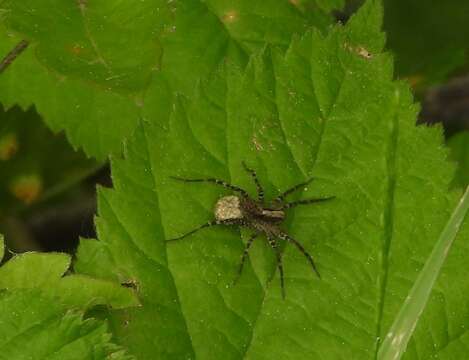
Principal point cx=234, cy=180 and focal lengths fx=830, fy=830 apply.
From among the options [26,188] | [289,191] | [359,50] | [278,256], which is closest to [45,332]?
[278,256]

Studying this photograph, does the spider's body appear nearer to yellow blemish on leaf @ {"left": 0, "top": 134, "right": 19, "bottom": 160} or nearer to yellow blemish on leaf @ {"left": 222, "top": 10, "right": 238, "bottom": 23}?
yellow blemish on leaf @ {"left": 222, "top": 10, "right": 238, "bottom": 23}

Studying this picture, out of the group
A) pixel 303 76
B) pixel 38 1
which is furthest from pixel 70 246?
pixel 303 76

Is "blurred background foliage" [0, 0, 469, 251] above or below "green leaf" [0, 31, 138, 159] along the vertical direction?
below

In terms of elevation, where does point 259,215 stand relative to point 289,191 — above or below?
below

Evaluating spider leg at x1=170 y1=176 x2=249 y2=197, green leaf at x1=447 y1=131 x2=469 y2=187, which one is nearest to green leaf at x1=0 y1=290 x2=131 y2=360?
spider leg at x1=170 y1=176 x2=249 y2=197

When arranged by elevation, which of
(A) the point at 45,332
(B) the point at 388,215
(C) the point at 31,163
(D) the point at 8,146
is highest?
(B) the point at 388,215

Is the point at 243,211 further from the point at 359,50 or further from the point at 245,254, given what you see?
the point at 359,50

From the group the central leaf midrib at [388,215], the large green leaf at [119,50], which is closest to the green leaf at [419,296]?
the central leaf midrib at [388,215]
